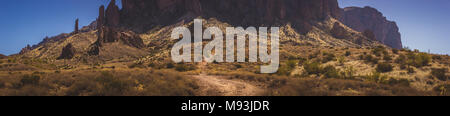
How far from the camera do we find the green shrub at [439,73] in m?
14.6

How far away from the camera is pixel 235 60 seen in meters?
33.9

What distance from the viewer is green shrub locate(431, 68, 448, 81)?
47.9 ft

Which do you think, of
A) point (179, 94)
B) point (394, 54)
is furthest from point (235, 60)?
point (179, 94)

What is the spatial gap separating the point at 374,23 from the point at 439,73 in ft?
552

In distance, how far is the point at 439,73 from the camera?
14.9 meters

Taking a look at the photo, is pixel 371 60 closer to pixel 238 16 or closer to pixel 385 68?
pixel 385 68

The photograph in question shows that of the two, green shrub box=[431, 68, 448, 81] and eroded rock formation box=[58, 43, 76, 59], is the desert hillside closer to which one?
green shrub box=[431, 68, 448, 81]

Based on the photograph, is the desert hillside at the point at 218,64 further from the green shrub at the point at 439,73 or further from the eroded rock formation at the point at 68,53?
the eroded rock formation at the point at 68,53

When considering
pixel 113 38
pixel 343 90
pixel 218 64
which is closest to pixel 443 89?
pixel 343 90

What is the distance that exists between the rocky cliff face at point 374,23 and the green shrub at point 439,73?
15244 cm

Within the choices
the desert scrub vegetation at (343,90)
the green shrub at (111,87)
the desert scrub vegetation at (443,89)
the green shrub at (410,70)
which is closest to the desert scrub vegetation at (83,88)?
the green shrub at (111,87)
